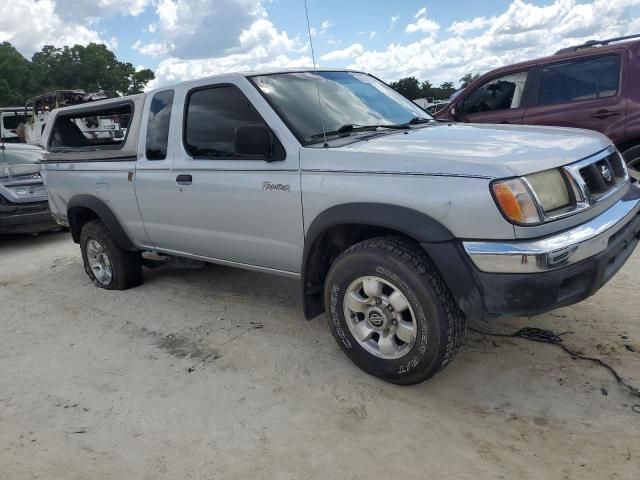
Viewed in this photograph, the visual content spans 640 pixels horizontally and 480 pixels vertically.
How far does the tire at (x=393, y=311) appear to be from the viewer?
2785mm

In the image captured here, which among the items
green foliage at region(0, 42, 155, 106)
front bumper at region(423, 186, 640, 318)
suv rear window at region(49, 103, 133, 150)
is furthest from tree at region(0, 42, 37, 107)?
front bumper at region(423, 186, 640, 318)

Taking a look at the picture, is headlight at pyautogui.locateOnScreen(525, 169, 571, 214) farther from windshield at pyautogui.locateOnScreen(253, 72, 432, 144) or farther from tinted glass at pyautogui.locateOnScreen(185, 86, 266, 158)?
tinted glass at pyautogui.locateOnScreen(185, 86, 266, 158)

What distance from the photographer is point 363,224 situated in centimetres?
300

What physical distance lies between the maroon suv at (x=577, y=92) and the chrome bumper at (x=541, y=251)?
393 cm

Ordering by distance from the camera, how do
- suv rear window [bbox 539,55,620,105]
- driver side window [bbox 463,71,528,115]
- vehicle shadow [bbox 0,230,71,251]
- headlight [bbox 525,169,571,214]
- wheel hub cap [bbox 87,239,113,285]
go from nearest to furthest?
headlight [bbox 525,169,571,214] → wheel hub cap [bbox 87,239,113,285] → suv rear window [bbox 539,55,620,105] → driver side window [bbox 463,71,528,115] → vehicle shadow [bbox 0,230,71,251]

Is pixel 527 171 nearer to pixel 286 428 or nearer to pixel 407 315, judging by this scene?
pixel 407 315

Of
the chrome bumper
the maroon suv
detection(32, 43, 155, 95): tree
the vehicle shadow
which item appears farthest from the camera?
detection(32, 43, 155, 95): tree

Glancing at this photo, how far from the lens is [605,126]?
19.6 feet

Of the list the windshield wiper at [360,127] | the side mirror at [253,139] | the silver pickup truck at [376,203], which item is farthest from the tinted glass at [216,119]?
the windshield wiper at [360,127]

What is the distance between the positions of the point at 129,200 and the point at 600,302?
3872 millimetres

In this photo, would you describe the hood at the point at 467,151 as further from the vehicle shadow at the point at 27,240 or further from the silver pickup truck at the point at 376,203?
the vehicle shadow at the point at 27,240

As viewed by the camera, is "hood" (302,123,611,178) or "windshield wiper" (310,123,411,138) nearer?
"hood" (302,123,611,178)

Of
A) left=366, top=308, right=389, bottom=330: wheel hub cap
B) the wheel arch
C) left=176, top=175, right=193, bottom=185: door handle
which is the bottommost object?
left=366, top=308, right=389, bottom=330: wheel hub cap

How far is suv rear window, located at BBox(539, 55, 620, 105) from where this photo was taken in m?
6.01
